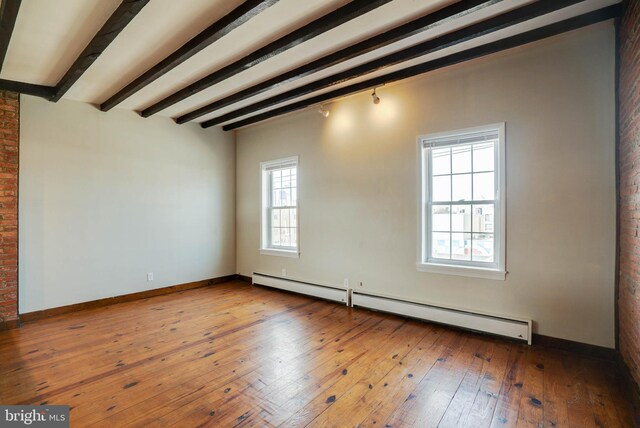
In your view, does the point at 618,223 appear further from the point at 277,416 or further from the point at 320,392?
the point at 277,416

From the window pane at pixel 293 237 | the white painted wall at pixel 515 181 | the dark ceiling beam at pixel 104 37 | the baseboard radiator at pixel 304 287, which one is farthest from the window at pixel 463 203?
the dark ceiling beam at pixel 104 37

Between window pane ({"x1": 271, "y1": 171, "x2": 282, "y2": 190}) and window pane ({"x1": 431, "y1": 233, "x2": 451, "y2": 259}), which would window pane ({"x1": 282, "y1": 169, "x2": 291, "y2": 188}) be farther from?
window pane ({"x1": 431, "y1": 233, "x2": 451, "y2": 259})

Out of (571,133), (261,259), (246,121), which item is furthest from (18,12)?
(571,133)

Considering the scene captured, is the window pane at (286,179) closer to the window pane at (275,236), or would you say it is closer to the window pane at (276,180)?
the window pane at (276,180)

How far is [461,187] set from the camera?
3418 millimetres

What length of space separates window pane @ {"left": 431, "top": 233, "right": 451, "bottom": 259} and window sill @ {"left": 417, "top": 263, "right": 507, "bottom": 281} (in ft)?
0.47

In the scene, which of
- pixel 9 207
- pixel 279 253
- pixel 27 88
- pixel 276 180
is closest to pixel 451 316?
pixel 279 253

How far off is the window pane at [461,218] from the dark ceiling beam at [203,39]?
9.06ft

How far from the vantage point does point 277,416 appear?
1.93 metres

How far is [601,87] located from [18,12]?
4.90m

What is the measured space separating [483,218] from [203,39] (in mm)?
3317

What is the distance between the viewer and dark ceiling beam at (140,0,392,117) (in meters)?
2.23

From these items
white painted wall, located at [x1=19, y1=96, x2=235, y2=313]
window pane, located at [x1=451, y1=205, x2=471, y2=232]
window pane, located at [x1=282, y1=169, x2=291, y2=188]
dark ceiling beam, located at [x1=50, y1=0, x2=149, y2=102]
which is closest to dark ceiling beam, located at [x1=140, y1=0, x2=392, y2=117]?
dark ceiling beam, located at [x1=50, y1=0, x2=149, y2=102]

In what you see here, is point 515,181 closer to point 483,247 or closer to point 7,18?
point 483,247
